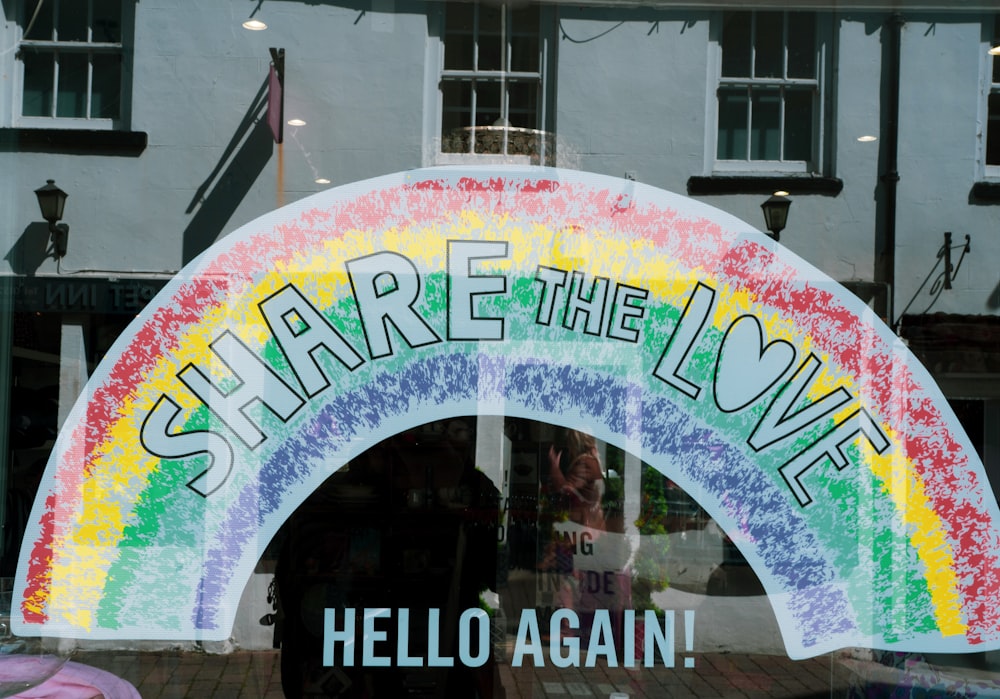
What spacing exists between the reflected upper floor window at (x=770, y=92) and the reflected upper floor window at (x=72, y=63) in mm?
1852

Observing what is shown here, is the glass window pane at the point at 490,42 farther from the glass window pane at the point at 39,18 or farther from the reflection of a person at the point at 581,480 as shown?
the glass window pane at the point at 39,18

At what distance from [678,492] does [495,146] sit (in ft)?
3.88

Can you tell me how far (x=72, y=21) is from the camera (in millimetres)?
2998

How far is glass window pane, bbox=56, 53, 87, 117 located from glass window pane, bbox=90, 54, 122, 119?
0.03m

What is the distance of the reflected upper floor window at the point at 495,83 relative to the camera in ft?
9.63

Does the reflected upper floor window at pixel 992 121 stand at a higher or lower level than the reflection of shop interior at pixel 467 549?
higher

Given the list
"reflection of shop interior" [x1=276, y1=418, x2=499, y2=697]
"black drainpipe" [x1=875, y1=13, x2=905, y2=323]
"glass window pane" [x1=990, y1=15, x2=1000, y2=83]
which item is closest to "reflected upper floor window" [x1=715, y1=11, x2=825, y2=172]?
"black drainpipe" [x1=875, y1=13, x2=905, y2=323]

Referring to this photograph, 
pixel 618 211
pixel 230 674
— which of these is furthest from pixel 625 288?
pixel 230 674

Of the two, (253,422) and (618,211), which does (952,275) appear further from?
(253,422)

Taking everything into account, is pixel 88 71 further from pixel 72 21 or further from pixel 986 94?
pixel 986 94

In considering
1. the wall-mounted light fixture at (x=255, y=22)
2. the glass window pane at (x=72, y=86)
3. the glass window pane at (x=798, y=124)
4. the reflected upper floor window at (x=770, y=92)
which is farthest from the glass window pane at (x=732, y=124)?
the glass window pane at (x=72, y=86)

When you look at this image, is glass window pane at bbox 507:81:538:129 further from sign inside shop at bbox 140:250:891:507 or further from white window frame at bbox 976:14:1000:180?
white window frame at bbox 976:14:1000:180

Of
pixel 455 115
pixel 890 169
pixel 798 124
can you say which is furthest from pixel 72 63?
pixel 890 169

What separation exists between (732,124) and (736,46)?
9.6 inches
